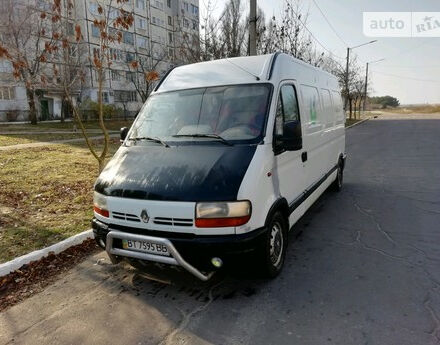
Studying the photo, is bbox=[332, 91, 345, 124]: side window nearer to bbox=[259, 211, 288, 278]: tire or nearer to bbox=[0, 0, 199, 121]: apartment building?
bbox=[259, 211, 288, 278]: tire

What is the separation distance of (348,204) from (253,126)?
3.70m

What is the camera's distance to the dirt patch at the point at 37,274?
369 cm

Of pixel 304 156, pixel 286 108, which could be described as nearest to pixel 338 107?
pixel 304 156

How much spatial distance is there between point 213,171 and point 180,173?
0.32 meters

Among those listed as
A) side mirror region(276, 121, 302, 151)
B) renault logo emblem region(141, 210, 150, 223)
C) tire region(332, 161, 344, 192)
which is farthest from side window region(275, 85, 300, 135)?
tire region(332, 161, 344, 192)

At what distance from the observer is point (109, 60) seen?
23.3 feet

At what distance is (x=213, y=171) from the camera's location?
3.28 meters

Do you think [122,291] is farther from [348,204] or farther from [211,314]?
[348,204]

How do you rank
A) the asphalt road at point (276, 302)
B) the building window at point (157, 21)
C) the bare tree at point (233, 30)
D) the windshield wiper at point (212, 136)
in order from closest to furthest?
the asphalt road at point (276, 302)
the windshield wiper at point (212, 136)
the bare tree at point (233, 30)
the building window at point (157, 21)

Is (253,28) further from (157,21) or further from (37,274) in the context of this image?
(157,21)

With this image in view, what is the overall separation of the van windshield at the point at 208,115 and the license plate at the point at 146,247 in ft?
4.03

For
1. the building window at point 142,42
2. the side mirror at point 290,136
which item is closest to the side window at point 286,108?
the side mirror at point 290,136

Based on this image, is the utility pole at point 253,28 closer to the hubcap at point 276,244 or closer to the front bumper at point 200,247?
the hubcap at point 276,244

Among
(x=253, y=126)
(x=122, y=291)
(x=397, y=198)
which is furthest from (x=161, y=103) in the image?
(x=397, y=198)
